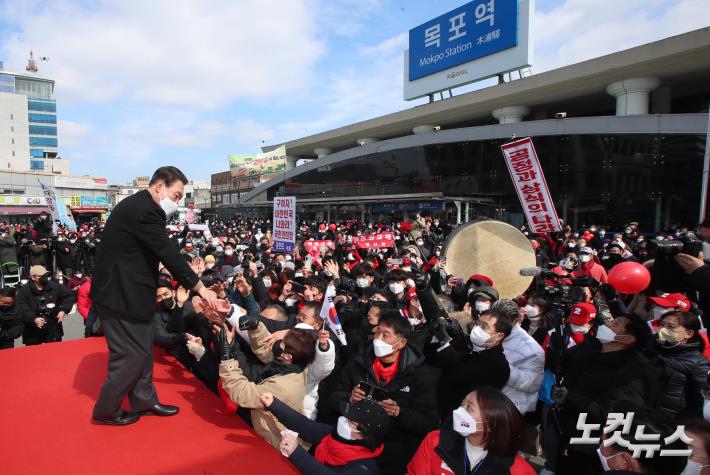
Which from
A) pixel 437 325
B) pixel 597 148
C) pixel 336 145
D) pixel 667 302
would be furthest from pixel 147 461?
Result: pixel 336 145

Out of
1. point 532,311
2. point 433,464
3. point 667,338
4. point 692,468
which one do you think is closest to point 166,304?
point 433,464

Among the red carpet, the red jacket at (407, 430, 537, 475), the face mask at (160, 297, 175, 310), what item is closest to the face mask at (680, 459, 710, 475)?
the red jacket at (407, 430, 537, 475)

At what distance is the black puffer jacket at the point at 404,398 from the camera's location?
251 cm

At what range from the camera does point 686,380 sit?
9.23ft

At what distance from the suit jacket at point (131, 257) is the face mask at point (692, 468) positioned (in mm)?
2618

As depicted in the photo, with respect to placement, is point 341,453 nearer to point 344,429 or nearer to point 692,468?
point 344,429

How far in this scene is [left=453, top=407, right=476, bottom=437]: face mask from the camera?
76.6 inches

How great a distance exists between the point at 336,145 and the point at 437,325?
31.7m

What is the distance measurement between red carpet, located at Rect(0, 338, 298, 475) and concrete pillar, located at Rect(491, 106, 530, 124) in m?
21.2

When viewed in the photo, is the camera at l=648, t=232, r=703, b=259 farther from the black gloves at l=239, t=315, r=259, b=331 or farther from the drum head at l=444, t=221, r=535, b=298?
the black gloves at l=239, t=315, r=259, b=331

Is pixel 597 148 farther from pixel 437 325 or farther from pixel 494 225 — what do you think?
pixel 437 325

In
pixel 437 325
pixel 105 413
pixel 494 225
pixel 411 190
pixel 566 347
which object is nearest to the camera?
pixel 105 413

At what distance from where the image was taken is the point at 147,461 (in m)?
2.06

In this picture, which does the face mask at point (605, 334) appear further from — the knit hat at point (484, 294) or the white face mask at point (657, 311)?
the knit hat at point (484, 294)
